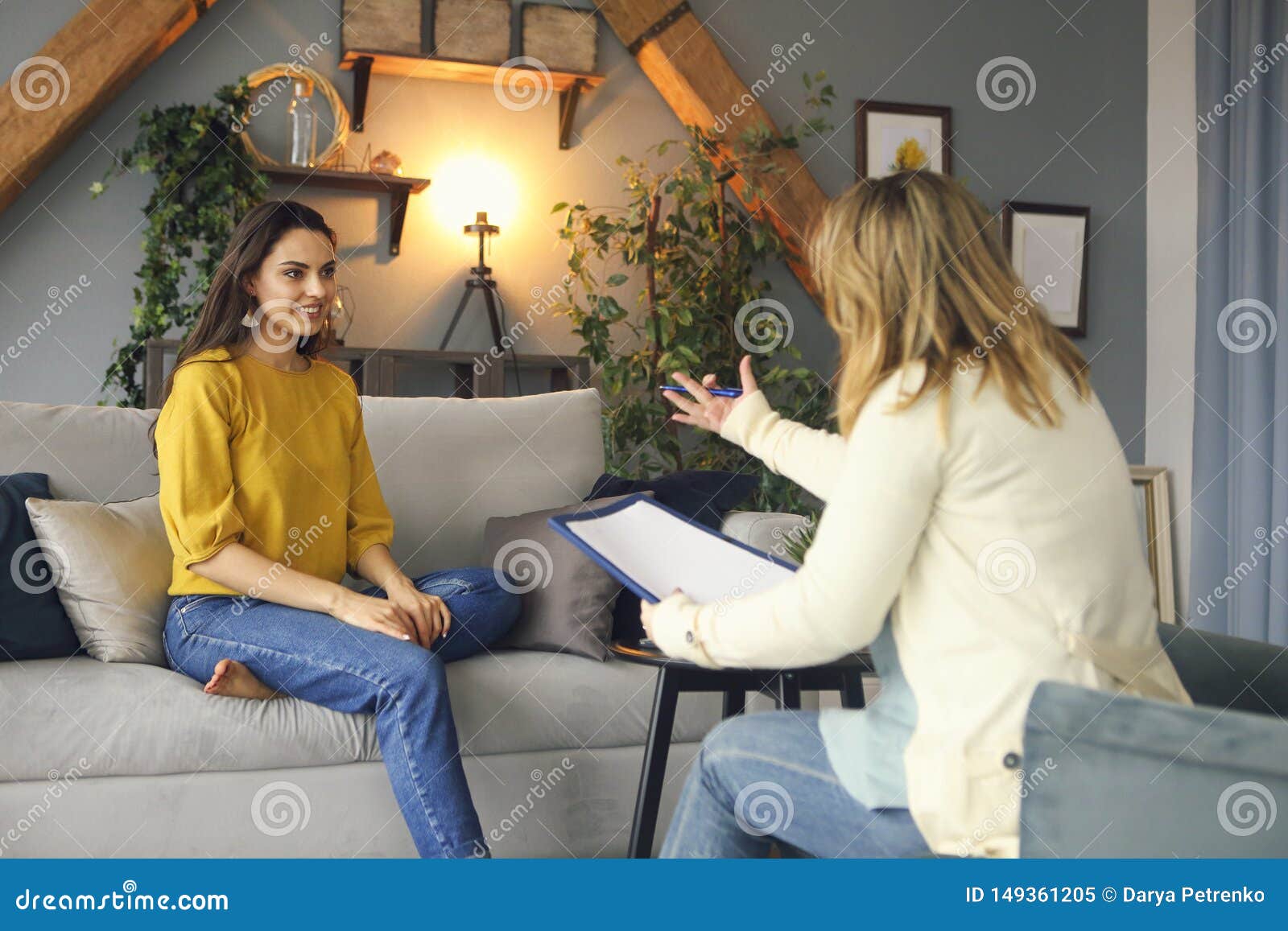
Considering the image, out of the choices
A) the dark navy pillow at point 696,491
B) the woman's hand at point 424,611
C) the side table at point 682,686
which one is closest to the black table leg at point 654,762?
the side table at point 682,686

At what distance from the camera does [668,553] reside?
4.13ft

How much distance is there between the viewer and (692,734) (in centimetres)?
214

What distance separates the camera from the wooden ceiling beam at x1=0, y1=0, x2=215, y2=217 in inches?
127


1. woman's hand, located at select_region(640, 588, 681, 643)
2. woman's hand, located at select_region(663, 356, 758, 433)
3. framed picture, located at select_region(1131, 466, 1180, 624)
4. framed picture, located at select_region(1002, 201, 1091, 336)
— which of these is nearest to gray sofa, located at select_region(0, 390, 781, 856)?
woman's hand, located at select_region(663, 356, 758, 433)

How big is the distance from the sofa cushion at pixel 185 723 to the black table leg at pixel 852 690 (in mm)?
544

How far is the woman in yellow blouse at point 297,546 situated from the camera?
1731 millimetres

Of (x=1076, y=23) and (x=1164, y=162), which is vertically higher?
(x=1076, y=23)

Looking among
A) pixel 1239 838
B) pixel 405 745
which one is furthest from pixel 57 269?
pixel 1239 838

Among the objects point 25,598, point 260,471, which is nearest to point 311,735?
point 260,471

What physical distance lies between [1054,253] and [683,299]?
4.94ft

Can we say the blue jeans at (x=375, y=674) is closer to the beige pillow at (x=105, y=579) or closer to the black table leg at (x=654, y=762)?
the beige pillow at (x=105, y=579)

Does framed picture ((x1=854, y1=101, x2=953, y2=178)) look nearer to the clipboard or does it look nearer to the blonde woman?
the clipboard
